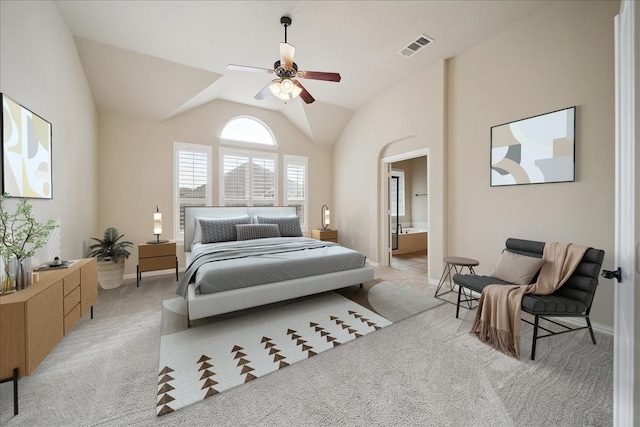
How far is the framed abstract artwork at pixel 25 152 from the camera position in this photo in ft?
6.50

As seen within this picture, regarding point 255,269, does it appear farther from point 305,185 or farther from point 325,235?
point 305,185

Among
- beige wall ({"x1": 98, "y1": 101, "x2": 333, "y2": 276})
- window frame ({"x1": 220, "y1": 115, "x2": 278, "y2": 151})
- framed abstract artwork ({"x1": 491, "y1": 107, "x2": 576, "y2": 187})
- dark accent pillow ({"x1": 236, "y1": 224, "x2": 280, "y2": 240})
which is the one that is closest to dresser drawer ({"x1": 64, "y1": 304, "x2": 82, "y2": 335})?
dark accent pillow ({"x1": 236, "y1": 224, "x2": 280, "y2": 240})

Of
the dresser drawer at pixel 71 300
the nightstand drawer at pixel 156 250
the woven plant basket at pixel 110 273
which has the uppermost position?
the nightstand drawer at pixel 156 250

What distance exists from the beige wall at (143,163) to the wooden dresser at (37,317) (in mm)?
2315

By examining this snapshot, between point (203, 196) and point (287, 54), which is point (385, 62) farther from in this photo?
point (203, 196)

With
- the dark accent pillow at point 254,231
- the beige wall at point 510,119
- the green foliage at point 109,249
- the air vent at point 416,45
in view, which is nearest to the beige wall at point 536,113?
the beige wall at point 510,119

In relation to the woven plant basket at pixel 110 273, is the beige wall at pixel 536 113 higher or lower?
higher

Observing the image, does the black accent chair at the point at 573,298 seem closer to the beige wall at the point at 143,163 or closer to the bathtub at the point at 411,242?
the bathtub at the point at 411,242

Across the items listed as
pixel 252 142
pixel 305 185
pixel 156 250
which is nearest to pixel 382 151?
pixel 305 185

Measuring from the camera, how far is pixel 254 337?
238cm

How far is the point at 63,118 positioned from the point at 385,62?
4267 millimetres

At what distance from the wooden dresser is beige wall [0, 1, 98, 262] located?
0.65m

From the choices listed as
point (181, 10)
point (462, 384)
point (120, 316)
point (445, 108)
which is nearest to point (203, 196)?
point (120, 316)

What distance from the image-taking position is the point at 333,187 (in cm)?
648
